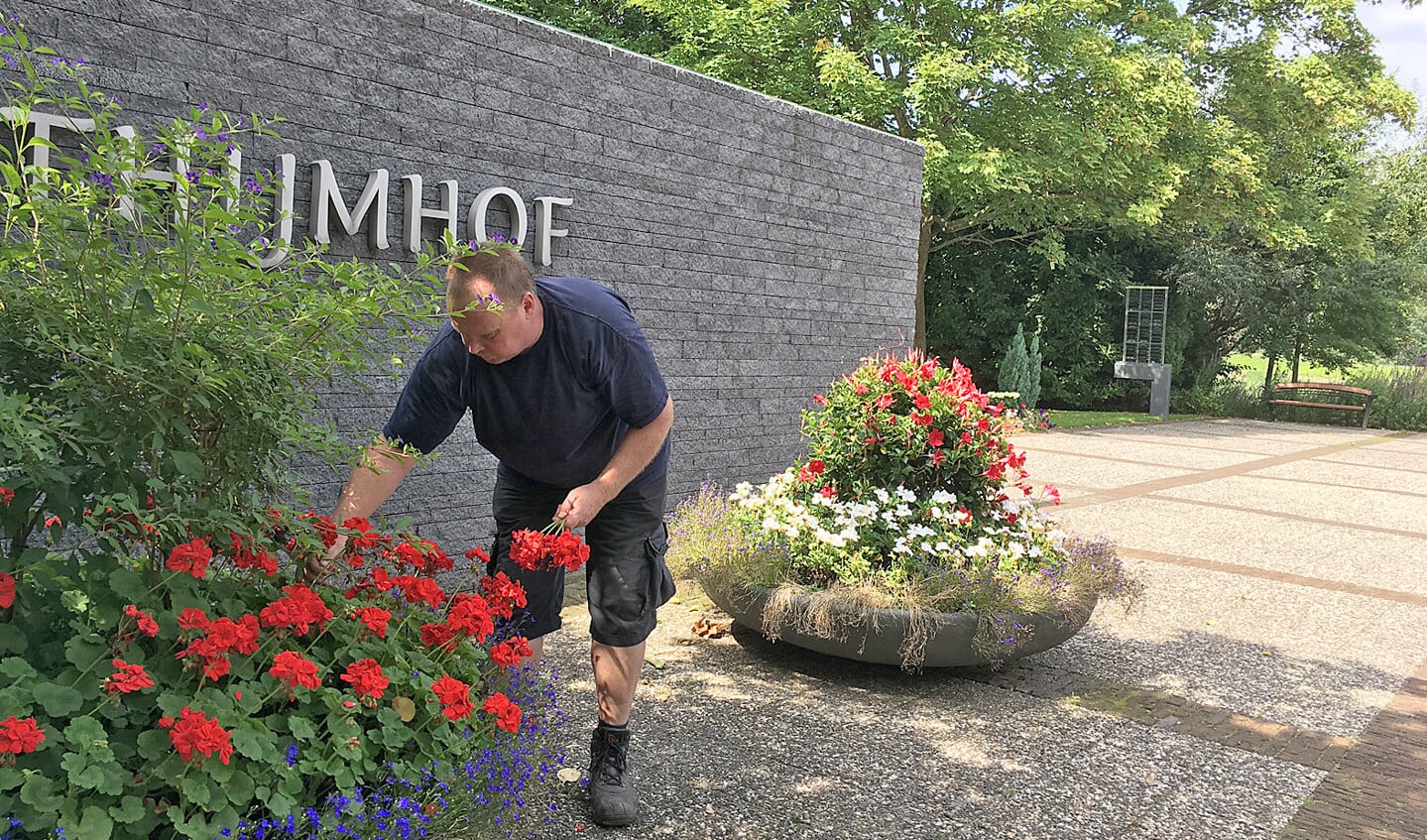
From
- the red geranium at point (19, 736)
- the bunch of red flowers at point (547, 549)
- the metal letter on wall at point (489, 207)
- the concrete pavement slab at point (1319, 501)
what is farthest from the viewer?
the concrete pavement slab at point (1319, 501)

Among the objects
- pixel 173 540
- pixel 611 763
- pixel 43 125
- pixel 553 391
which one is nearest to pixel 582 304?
pixel 553 391

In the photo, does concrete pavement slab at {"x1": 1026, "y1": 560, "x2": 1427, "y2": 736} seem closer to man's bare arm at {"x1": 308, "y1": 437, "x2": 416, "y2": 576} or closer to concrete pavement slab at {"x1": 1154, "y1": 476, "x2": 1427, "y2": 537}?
man's bare arm at {"x1": 308, "y1": 437, "x2": 416, "y2": 576}

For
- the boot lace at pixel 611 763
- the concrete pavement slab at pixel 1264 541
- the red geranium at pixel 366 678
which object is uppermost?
the red geranium at pixel 366 678

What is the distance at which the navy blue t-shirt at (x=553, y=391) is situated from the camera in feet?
9.70

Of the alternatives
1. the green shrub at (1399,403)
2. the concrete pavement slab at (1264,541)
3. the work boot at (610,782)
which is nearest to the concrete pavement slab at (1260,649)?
the concrete pavement slab at (1264,541)

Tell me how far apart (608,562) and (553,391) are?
581 mm

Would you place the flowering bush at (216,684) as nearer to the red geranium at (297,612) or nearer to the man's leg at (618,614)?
the red geranium at (297,612)

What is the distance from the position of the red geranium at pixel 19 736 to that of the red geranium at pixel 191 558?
1.20ft

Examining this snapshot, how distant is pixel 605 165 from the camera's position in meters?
6.37

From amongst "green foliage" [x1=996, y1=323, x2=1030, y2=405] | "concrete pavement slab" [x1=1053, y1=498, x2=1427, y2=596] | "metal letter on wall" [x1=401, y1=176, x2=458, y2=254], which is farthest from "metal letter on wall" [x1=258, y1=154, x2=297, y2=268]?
"green foliage" [x1=996, y1=323, x2=1030, y2=405]

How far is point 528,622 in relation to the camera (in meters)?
3.24

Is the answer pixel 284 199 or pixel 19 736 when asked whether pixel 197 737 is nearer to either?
pixel 19 736

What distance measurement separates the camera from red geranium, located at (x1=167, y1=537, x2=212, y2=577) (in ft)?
6.51

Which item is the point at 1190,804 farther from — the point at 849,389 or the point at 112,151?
the point at 112,151
